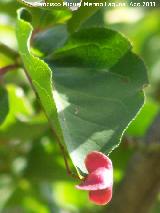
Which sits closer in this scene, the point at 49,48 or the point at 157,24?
the point at 49,48

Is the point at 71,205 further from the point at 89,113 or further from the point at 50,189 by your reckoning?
the point at 89,113

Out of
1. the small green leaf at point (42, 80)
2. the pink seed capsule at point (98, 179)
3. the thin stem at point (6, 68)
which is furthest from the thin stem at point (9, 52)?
the pink seed capsule at point (98, 179)

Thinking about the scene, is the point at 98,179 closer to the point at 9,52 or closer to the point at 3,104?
the point at 3,104

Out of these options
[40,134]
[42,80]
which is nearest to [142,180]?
[40,134]

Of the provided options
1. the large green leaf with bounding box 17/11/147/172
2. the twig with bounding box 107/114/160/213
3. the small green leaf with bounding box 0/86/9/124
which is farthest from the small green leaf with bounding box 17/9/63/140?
the twig with bounding box 107/114/160/213

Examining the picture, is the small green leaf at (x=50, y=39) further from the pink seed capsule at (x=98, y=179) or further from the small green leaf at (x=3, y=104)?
the pink seed capsule at (x=98, y=179)

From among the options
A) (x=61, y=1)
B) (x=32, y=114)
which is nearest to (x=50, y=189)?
(x=32, y=114)

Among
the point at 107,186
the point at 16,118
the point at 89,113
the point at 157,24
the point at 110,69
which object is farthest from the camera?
the point at 157,24

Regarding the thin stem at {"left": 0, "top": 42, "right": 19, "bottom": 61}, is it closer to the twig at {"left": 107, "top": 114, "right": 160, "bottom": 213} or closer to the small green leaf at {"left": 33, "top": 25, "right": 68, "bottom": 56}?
the small green leaf at {"left": 33, "top": 25, "right": 68, "bottom": 56}
